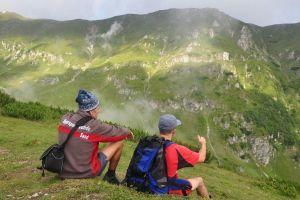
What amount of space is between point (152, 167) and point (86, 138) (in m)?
2.25

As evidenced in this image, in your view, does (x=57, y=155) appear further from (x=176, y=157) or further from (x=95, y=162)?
(x=176, y=157)

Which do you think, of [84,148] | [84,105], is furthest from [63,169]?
[84,105]

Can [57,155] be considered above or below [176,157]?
below

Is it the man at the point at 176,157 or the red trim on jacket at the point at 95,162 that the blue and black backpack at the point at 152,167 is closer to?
the man at the point at 176,157

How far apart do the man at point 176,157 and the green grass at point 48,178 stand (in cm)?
81

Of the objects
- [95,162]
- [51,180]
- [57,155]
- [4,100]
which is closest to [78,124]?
[57,155]

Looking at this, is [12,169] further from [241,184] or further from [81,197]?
[241,184]

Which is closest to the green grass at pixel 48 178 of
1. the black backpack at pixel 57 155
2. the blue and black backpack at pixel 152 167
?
the blue and black backpack at pixel 152 167

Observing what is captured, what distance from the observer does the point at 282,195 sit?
25.7 m

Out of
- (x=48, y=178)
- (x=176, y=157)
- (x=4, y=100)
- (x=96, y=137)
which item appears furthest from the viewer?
(x=4, y=100)

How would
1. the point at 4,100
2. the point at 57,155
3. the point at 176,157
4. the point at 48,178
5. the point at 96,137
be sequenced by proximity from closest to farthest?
the point at 176,157 < the point at 96,137 < the point at 57,155 < the point at 48,178 < the point at 4,100

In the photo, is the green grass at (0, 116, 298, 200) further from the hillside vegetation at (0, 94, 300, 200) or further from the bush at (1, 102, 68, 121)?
the bush at (1, 102, 68, 121)

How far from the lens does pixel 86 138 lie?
44.7 ft

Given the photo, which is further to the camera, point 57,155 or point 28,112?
point 28,112
